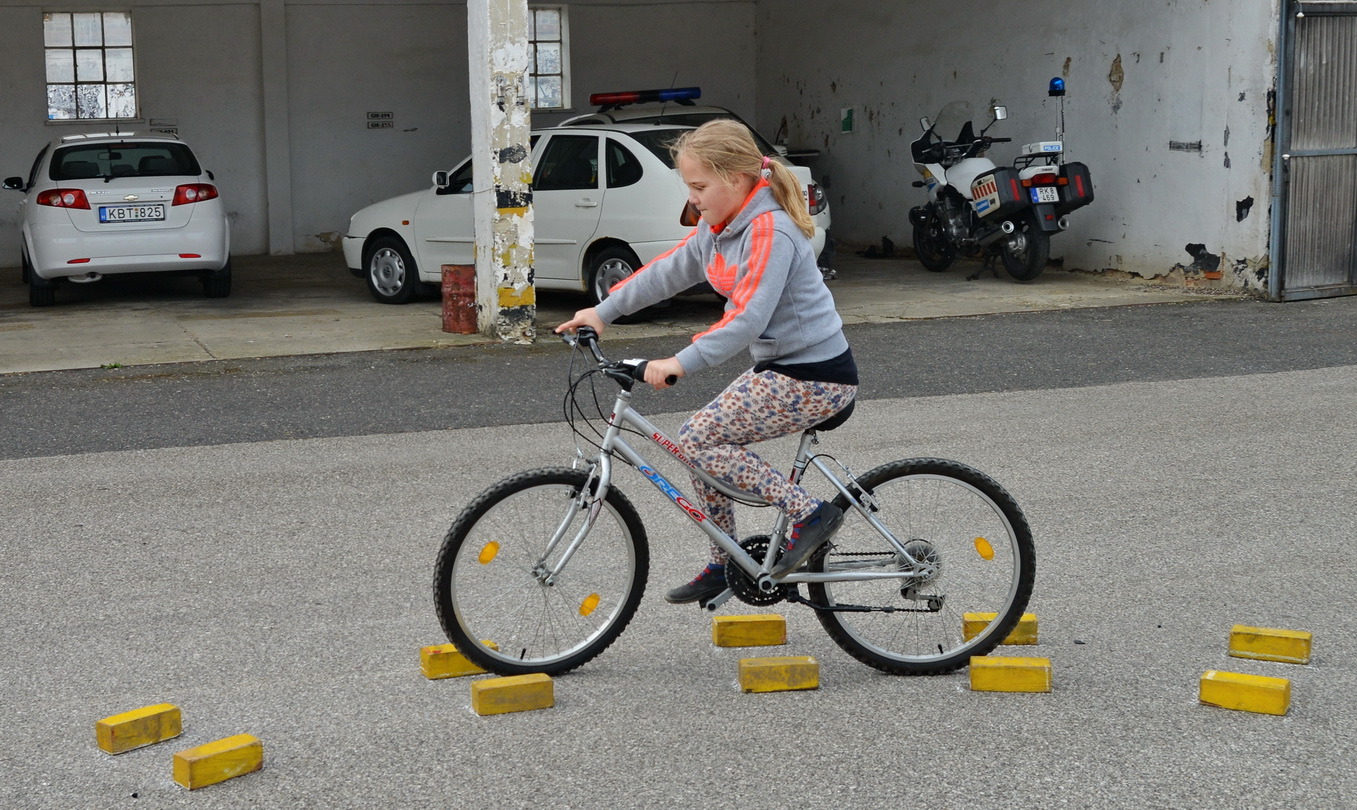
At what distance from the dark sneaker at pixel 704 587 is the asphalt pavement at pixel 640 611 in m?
0.20

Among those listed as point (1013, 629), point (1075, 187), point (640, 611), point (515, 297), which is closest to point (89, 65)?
point (515, 297)

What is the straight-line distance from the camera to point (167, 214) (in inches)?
543

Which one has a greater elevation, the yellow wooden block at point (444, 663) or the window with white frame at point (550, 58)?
the window with white frame at point (550, 58)

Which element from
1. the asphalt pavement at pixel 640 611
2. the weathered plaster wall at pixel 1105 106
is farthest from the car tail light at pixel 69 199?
the weathered plaster wall at pixel 1105 106

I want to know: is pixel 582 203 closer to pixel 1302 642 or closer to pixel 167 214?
pixel 167 214

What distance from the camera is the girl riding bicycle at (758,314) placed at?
4105 mm

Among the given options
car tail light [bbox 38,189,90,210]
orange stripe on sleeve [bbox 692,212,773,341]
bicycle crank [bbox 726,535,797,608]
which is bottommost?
bicycle crank [bbox 726,535,797,608]

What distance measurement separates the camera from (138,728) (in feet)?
12.5

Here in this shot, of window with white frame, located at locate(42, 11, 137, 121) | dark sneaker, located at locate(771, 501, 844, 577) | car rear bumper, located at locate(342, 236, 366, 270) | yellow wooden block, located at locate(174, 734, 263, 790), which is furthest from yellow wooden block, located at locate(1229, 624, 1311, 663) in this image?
window with white frame, located at locate(42, 11, 137, 121)

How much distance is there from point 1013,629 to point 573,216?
8.85 m

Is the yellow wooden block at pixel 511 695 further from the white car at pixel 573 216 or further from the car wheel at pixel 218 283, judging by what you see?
the car wheel at pixel 218 283

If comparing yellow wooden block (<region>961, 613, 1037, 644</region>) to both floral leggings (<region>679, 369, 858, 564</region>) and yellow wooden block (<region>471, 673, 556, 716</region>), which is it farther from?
yellow wooden block (<region>471, 673, 556, 716</region>)

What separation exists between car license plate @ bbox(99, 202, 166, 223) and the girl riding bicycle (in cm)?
1051

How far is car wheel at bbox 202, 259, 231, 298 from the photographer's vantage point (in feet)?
49.1
